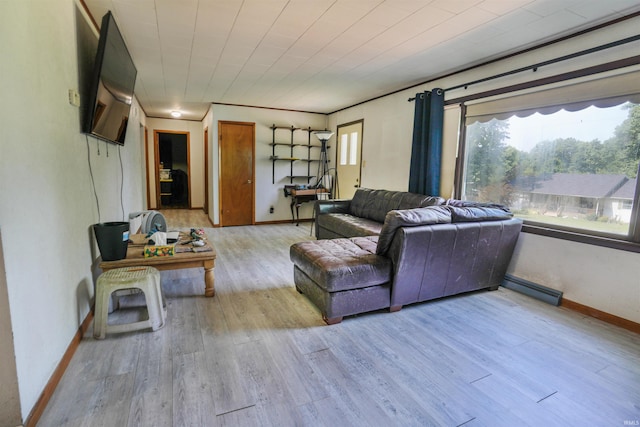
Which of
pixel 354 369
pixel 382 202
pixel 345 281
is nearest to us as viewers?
pixel 354 369

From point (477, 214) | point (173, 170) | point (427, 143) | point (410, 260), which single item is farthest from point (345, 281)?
point (173, 170)

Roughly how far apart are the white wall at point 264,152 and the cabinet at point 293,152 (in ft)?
0.23

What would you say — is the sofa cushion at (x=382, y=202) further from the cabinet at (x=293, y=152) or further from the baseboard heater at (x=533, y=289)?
the cabinet at (x=293, y=152)

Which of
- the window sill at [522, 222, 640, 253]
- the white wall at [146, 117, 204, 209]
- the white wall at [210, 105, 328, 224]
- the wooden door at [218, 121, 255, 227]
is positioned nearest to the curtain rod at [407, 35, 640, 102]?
the window sill at [522, 222, 640, 253]

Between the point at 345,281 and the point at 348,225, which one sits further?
the point at 348,225

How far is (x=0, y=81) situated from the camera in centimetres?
121

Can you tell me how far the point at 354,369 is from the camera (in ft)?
5.98

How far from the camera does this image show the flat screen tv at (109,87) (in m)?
2.06

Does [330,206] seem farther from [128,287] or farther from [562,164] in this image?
[128,287]

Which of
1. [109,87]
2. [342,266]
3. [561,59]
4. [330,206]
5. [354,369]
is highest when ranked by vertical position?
[561,59]

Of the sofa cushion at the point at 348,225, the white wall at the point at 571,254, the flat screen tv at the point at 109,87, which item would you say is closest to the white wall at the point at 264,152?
the sofa cushion at the point at 348,225

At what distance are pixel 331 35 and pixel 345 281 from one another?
2142 mm

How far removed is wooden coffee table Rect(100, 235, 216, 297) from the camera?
232 centimetres

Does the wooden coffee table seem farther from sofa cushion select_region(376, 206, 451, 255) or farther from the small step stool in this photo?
sofa cushion select_region(376, 206, 451, 255)
